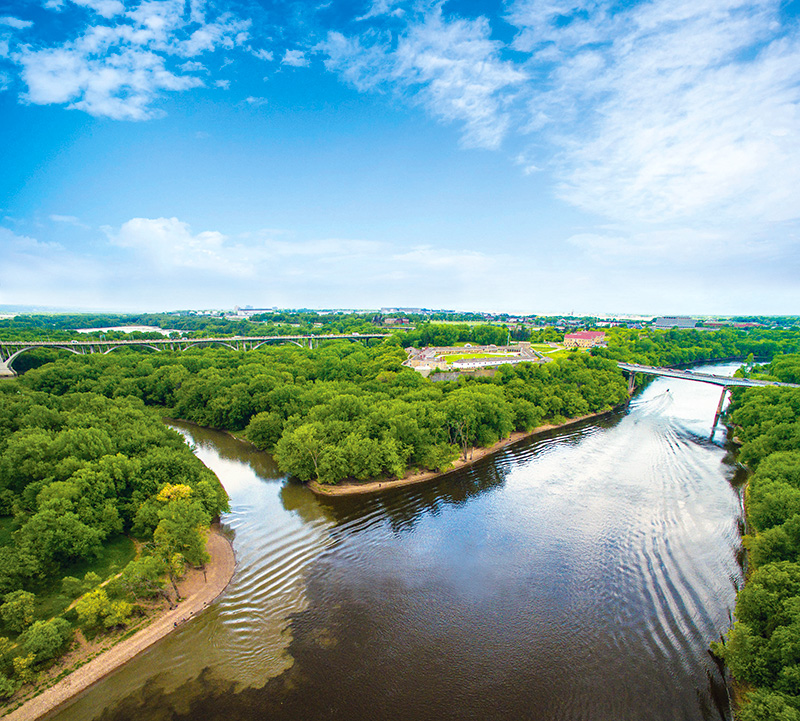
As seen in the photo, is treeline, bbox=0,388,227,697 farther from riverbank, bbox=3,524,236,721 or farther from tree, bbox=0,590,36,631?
riverbank, bbox=3,524,236,721

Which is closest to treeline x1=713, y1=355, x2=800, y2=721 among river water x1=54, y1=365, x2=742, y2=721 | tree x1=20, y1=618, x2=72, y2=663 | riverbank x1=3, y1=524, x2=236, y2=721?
river water x1=54, y1=365, x2=742, y2=721

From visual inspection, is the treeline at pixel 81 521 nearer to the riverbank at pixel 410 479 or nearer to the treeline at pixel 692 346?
the riverbank at pixel 410 479

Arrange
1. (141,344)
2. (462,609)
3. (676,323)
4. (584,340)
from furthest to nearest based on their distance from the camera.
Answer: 1. (676,323)
2. (584,340)
3. (141,344)
4. (462,609)

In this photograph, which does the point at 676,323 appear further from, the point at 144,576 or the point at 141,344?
the point at 144,576

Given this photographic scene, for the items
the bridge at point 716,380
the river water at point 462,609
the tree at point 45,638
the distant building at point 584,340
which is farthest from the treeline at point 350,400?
the distant building at point 584,340

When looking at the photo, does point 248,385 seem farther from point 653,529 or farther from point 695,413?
point 695,413

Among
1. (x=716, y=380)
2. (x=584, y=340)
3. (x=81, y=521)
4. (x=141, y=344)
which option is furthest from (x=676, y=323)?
(x=81, y=521)
